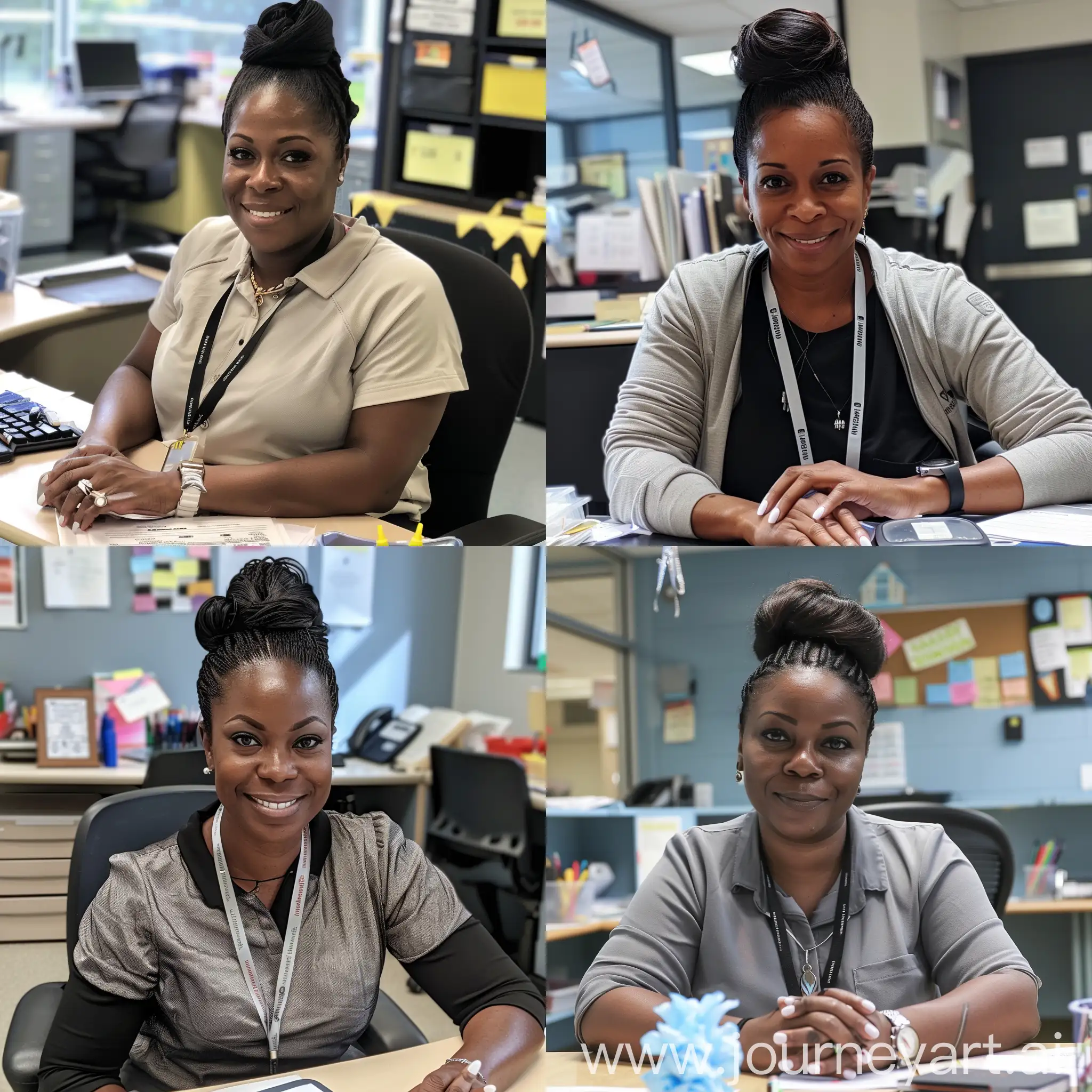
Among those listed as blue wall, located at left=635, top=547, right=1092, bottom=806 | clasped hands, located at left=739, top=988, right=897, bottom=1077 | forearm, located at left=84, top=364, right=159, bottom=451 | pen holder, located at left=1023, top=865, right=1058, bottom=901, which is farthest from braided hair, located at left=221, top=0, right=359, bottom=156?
pen holder, located at left=1023, top=865, right=1058, bottom=901

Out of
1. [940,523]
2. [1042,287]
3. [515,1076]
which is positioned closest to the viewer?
[515,1076]

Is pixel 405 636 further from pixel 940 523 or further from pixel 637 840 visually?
pixel 940 523

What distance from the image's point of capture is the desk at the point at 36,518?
171 centimetres

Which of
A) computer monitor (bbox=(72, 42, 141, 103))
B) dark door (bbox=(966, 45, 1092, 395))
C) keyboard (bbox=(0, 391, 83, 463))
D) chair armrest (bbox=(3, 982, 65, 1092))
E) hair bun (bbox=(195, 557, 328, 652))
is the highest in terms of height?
computer monitor (bbox=(72, 42, 141, 103))

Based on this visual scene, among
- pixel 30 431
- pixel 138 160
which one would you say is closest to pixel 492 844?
A: pixel 30 431

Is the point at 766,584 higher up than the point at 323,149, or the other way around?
the point at 323,149

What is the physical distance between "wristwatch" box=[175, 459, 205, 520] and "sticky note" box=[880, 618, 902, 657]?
1055 mm

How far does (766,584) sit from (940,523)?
0.27 meters

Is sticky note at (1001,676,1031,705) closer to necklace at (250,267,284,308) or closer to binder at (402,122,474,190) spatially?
necklace at (250,267,284,308)

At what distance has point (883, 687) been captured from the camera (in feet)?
6.22

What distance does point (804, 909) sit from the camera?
1727mm

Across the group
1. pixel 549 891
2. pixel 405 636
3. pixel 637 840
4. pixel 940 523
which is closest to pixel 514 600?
pixel 405 636

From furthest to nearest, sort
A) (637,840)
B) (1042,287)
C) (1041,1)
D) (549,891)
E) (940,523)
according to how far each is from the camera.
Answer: (1042,287) → (549,891) → (637,840) → (1041,1) → (940,523)

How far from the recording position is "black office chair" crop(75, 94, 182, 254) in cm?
680
